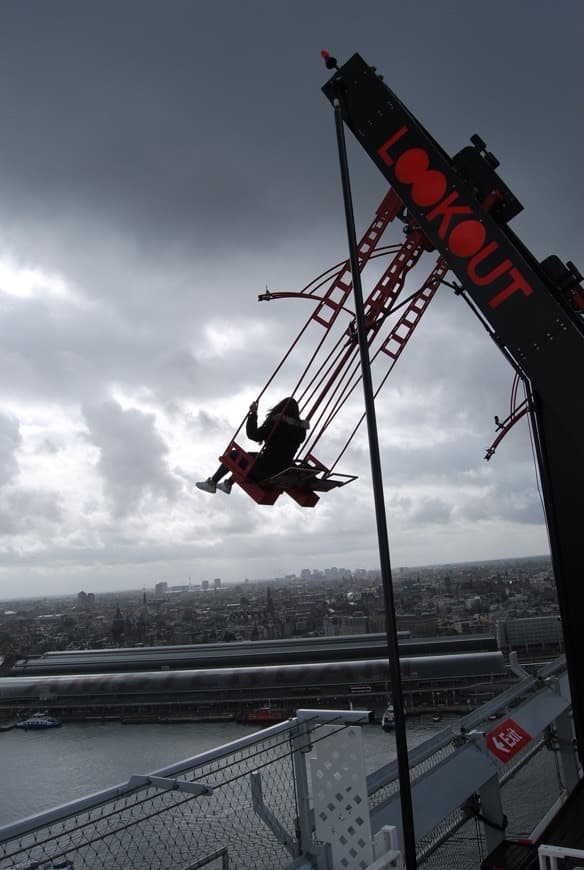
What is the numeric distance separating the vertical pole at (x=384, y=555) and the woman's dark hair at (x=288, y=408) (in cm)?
206

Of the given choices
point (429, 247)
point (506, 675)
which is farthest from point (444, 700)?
point (429, 247)

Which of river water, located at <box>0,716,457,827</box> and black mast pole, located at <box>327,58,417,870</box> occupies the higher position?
black mast pole, located at <box>327,58,417,870</box>

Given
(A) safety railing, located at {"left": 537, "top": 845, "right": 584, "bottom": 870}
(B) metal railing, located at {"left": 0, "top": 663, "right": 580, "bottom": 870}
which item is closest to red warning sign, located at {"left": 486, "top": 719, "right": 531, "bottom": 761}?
(B) metal railing, located at {"left": 0, "top": 663, "right": 580, "bottom": 870}

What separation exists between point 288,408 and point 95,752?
76.5 ft

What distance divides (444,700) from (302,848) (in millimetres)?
28194

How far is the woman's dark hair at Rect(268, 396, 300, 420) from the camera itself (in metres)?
4.36

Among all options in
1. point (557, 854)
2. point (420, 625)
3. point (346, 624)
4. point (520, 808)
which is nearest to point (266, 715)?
point (520, 808)

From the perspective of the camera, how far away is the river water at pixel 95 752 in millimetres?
16659

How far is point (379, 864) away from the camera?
5.73 ft

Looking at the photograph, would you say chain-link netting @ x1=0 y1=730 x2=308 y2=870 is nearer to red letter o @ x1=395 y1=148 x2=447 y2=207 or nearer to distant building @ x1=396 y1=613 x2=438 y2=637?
red letter o @ x1=395 y1=148 x2=447 y2=207

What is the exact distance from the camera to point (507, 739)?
4.41 m

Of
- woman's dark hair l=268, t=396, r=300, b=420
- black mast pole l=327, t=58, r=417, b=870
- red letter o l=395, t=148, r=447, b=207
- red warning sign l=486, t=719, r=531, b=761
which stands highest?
red letter o l=395, t=148, r=447, b=207

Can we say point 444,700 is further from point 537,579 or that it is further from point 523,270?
point 537,579

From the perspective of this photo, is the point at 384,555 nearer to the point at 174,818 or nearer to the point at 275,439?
the point at 174,818
